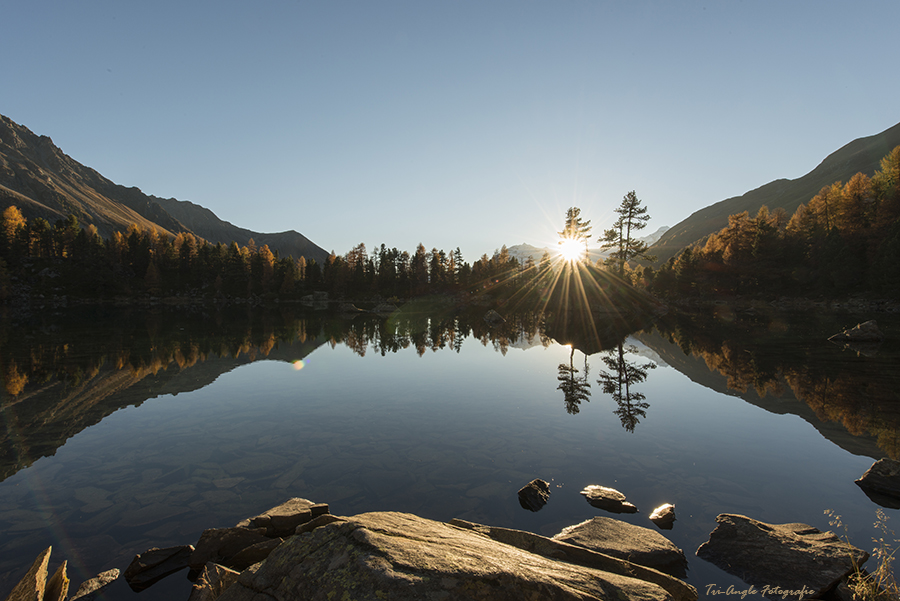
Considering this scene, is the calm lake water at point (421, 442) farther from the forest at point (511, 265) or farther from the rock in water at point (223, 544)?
the forest at point (511, 265)

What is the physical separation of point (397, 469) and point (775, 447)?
12.8 metres

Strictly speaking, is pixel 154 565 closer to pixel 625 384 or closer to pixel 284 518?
pixel 284 518

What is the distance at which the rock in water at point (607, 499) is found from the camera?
925 centimetres

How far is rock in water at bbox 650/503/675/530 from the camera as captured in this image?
859cm

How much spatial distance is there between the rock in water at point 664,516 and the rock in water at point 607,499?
471 mm

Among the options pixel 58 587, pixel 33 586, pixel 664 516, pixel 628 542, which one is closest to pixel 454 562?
pixel 628 542

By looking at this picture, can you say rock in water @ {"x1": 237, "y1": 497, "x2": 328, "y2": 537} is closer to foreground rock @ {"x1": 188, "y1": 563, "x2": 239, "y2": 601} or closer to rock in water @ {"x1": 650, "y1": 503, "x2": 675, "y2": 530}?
foreground rock @ {"x1": 188, "y1": 563, "x2": 239, "y2": 601}

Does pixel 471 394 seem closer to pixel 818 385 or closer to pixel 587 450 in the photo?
pixel 587 450

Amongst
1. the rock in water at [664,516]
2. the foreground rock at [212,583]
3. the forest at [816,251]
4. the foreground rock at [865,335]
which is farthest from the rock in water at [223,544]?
the forest at [816,251]

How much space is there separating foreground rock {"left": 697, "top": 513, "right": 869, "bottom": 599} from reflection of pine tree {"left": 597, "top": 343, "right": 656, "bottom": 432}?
6.73 meters

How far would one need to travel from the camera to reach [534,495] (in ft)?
31.4

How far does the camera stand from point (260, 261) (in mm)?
145500

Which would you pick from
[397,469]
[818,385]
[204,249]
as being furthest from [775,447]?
[204,249]

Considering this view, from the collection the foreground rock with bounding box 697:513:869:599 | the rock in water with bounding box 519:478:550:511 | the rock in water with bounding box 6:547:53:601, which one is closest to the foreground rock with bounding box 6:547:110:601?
the rock in water with bounding box 6:547:53:601
